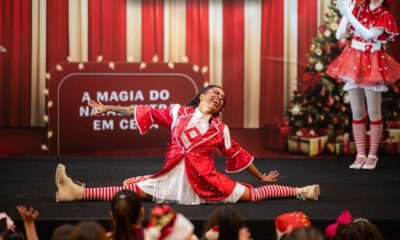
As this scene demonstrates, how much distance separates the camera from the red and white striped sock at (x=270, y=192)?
495 centimetres

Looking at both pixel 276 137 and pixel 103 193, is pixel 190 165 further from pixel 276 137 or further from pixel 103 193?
pixel 276 137

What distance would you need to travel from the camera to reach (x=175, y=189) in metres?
4.84

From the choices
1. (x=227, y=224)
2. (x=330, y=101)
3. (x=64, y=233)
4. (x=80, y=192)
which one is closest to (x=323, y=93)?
(x=330, y=101)

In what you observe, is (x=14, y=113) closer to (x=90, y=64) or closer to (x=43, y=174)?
(x=90, y=64)

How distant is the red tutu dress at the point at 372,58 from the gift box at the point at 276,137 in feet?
5.55

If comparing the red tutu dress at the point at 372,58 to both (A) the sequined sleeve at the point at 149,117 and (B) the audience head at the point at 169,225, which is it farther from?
(B) the audience head at the point at 169,225

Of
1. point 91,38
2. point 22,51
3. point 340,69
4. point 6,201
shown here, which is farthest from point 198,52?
point 6,201

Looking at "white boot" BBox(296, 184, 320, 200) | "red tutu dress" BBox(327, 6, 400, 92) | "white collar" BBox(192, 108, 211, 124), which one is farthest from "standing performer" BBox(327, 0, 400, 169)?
"white collar" BBox(192, 108, 211, 124)

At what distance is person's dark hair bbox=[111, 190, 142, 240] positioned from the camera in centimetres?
341

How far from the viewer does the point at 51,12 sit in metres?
8.16

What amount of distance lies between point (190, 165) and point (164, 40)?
371 cm

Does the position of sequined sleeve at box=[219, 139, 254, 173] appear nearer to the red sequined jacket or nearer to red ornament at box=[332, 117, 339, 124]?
the red sequined jacket

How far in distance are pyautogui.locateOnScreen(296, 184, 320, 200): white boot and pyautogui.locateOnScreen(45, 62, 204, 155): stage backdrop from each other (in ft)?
8.56

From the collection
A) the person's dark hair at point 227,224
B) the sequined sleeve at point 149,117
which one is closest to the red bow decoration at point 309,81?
the sequined sleeve at point 149,117
